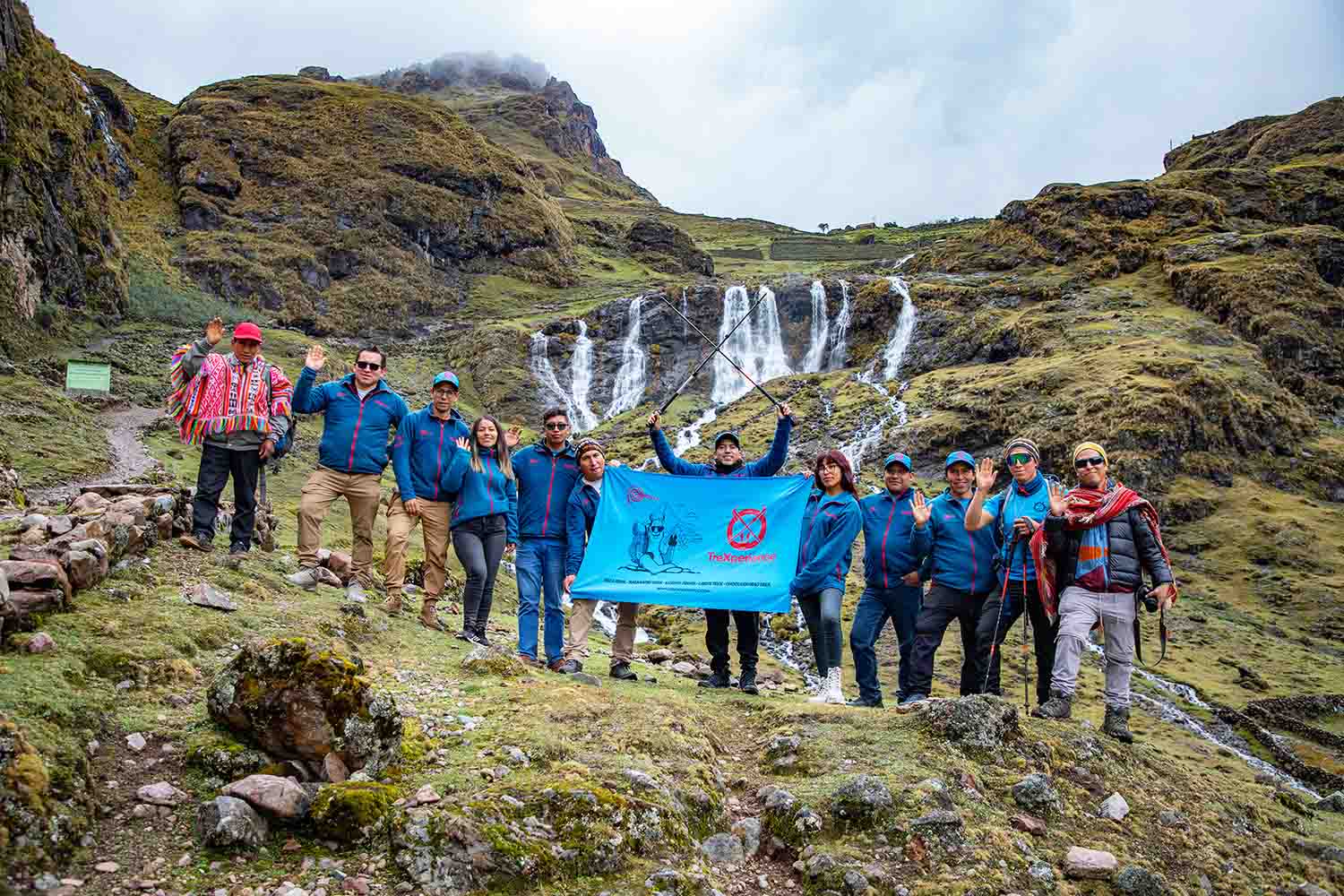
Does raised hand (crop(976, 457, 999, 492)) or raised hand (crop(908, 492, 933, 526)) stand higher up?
raised hand (crop(976, 457, 999, 492))

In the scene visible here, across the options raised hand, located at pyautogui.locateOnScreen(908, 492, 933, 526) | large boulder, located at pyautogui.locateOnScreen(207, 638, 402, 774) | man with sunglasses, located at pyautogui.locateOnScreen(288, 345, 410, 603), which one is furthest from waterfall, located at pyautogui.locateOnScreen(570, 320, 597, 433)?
large boulder, located at pyautogui.locateOnScreen(207, 638, 402, 774)

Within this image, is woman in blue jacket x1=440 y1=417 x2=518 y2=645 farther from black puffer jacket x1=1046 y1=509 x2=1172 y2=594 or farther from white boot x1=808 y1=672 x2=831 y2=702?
black puffer jacket x1=1046 y1=509 x2=1172 y2=594

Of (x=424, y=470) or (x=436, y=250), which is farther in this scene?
(x=436, y=250)

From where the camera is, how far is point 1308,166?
83.8m

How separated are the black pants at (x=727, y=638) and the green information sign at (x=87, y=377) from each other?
1338 inches

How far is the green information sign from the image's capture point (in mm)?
33656

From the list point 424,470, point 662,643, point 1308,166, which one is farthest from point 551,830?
point 1308,166

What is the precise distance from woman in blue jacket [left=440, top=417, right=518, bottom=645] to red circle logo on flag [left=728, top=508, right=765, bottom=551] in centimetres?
268

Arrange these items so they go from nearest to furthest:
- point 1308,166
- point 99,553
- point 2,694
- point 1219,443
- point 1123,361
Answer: point 2,694 → point 99,553 → point 1219,443 → point 1123,361 → point 1308,166

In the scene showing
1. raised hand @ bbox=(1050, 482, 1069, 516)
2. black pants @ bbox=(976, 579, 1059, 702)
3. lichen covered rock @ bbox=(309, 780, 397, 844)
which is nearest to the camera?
lichen covered rock @ bbox=(309, 780, 397, 844)

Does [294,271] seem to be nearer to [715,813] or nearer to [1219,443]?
[1219,443]

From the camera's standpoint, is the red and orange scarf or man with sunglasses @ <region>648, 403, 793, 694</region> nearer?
the red and orange scarf

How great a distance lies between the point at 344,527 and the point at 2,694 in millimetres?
17973

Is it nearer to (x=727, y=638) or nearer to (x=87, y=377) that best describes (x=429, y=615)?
(x=727, y=638)
